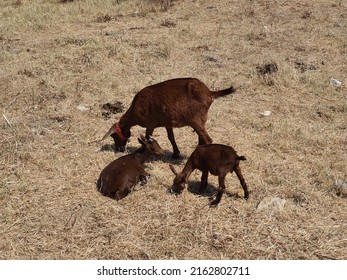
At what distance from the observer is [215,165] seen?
4.75m

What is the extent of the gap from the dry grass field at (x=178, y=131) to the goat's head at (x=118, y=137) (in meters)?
0.28

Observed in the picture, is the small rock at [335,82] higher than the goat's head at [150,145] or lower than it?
lower

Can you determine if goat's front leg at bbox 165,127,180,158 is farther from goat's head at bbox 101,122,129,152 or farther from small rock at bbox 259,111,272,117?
small rock at bbox 259,111,272,117

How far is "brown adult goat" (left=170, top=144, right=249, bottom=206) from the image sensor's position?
185 inches

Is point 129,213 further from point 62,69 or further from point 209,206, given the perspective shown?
point 62,69

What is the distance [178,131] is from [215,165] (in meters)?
2.35

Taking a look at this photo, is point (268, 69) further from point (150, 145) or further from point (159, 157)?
point (150, 145)

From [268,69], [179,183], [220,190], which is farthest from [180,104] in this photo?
[268,69]

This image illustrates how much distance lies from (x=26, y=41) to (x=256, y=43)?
641 cm

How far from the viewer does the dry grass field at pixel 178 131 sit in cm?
439

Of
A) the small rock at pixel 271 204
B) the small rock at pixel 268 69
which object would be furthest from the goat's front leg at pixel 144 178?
the small rock at pixel 268 69

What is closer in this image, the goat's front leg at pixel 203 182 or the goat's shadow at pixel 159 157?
the goat's front leg at pixel 203 182

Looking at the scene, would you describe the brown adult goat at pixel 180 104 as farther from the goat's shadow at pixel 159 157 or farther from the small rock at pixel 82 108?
the small rock at pixel 82 108

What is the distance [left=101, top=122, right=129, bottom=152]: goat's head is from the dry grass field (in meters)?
0.28
